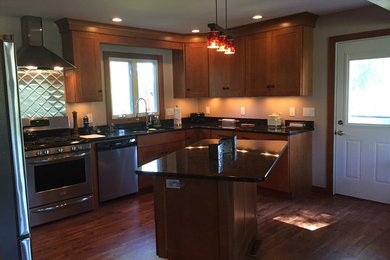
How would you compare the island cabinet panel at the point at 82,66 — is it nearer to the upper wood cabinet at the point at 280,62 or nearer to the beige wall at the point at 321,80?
the upper wood cabinet at the point at 280,62

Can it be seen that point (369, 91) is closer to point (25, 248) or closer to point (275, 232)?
point (275, 232)

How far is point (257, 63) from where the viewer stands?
4918mm

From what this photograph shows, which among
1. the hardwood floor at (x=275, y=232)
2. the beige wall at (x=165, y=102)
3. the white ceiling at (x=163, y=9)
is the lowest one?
the hardwood floor at (x=275, y=232)

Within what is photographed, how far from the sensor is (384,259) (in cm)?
285

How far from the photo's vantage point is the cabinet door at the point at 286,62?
4453 mm

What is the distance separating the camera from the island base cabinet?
94.3 inches

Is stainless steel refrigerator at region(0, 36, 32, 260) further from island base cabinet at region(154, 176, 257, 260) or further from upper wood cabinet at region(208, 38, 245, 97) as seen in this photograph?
upper wood cabinet at region(208, 38, 245, 97)

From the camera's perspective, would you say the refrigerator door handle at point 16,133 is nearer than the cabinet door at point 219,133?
Yes

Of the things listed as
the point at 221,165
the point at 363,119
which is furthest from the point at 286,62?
the point at 221,165

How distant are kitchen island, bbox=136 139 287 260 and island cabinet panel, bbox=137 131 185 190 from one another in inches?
80.0

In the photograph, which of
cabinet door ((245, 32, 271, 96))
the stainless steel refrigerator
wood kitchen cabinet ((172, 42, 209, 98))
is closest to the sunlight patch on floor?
cabinet door ((245, 32, 271, 96))

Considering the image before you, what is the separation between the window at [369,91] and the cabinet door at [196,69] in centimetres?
224

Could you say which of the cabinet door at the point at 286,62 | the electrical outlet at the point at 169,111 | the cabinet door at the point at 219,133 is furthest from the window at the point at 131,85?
the cabinet door at the point at 286,62

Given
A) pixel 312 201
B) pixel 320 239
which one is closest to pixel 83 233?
pixel 320 239
